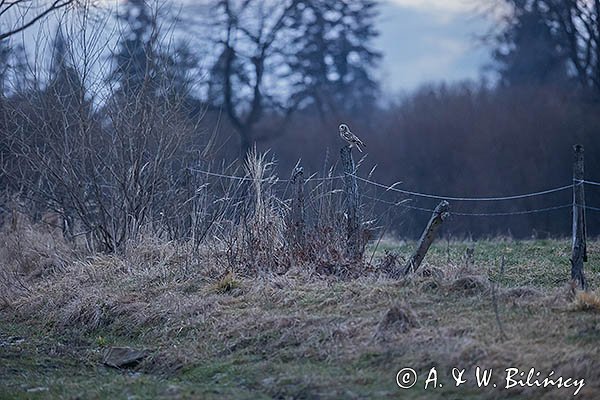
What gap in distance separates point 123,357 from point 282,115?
35.2 metres

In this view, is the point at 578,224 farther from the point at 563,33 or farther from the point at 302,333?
the point at 563,33

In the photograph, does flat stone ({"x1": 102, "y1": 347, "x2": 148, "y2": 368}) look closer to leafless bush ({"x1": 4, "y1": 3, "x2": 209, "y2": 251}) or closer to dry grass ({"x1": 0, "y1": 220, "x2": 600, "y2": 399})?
dry grass ({"x1": 0, "y1": 220, "x2": 600, "y2": 399})

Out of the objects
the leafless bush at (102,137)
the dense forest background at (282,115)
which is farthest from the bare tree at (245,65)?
the leafless bush at (102,137)

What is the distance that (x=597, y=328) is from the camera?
7812 millimetres

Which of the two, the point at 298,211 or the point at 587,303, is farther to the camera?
the point at 298,211

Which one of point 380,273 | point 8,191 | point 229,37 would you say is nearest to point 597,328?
point 380,273

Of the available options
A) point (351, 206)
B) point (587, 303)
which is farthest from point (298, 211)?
point (587, 303)

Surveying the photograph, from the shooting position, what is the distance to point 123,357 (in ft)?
30.0

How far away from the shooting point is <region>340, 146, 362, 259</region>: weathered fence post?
1148 cm

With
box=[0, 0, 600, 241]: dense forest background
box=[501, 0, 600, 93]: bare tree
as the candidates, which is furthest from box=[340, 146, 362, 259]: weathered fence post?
box=[501, 0, 600, 93]: bare tree

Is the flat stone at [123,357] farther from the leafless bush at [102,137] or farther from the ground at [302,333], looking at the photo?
the leafless bush at [102,137]

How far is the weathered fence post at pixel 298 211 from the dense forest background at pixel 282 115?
492 millimetres

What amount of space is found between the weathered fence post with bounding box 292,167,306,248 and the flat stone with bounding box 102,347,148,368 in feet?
10.2

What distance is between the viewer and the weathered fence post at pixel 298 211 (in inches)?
464
